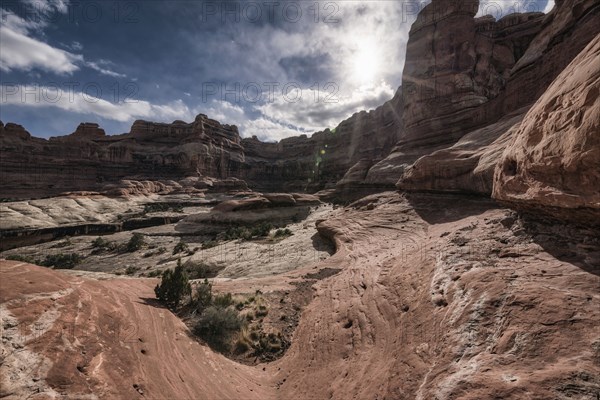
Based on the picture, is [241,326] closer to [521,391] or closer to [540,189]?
[521,391]

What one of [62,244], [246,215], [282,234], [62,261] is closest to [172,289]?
[282,234]

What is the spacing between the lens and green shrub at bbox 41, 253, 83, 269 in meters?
21.8

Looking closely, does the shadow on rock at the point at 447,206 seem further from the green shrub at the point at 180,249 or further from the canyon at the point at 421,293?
the green shrub at the point at 180,249

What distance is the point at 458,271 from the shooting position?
6152 millimetres

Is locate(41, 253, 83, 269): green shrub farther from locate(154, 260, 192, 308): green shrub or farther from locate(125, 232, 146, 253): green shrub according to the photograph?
locate(154, 260, 192, 308): green shrub

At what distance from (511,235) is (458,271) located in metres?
1.94

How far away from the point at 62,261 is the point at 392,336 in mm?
28033

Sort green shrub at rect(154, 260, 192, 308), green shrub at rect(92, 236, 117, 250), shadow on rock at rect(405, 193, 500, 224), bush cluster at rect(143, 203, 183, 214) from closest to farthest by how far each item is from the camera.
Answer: green shrub at rect(154, 260, 192, 308)
shadow on rock at rect(405, 193, 500, 224)
green shrub at rect(92, 236, 117, 250)
bush cluster at rect(143, 203, 183, 214)

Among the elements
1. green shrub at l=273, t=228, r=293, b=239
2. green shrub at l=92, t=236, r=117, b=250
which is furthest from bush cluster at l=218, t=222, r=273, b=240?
green shrub at l=92, t=236, r=117, b=250

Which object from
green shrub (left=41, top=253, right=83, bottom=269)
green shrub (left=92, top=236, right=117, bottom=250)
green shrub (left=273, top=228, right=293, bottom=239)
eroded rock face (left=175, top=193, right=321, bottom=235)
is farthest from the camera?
eroded rock face (left=175, top=193, right=321, bottom=235)

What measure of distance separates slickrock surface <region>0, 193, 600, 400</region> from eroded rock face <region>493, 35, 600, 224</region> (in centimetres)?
90

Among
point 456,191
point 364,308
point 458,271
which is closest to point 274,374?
point 364,308

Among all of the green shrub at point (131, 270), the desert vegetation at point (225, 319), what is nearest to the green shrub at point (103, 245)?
the green shrub at point (131, 270)

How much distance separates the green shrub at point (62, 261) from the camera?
21828mm
